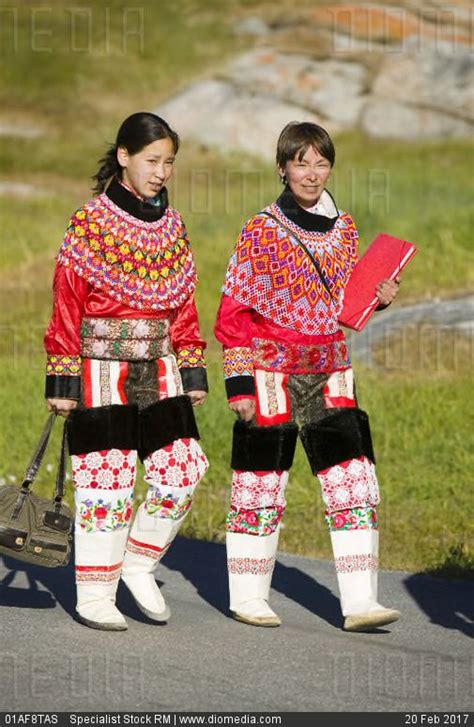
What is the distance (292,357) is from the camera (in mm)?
7219

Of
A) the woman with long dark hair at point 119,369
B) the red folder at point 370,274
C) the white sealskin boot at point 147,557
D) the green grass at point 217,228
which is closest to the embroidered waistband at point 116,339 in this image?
the woman with long dark hair at point 119,369

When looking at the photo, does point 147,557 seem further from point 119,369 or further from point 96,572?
point 119,369

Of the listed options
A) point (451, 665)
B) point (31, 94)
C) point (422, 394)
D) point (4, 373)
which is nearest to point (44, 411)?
point (4, 373)

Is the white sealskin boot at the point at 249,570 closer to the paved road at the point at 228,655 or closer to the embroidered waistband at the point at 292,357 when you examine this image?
the paved road at the point at 228,655

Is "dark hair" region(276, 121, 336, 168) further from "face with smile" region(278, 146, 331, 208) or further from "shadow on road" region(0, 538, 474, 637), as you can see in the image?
"shadow on road" region(0, 538, 474, 637)

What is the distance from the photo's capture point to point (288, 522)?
10352mm

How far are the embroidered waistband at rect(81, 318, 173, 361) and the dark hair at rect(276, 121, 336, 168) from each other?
37.4 inches

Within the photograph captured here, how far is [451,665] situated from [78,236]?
92.4 inches

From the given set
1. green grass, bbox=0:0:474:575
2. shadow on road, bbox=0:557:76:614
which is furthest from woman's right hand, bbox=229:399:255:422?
green grass, bbox=0:0:474:575

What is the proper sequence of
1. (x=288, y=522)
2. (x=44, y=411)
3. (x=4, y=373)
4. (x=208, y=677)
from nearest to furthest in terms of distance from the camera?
(x=208, y=677) < (x=288, y=522) < (x=44, y=411) < (x=4, y=373)

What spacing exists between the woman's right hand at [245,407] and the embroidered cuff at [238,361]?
4.5 inches

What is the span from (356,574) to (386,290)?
1.23 metres

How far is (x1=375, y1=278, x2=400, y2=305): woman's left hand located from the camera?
725 cm

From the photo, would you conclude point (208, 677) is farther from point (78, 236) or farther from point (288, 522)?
point (288, 522)
